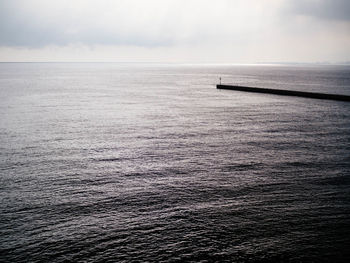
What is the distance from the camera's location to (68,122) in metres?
41.5

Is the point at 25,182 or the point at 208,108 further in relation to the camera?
the point at 208,108

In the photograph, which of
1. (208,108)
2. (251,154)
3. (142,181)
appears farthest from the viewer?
(208,108)

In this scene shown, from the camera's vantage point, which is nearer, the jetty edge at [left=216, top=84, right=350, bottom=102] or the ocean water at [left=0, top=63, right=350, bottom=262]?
the ocean water at [left=0, top=63, right=350, bottom=262]

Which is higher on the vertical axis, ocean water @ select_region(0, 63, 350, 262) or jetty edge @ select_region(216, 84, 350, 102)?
jetty edge @ select_region(216, 84, 350, 102)

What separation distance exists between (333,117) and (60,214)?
39860 mm

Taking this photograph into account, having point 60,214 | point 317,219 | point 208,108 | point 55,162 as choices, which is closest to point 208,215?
point 317,219

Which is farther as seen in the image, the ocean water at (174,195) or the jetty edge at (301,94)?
the jetty edge at (301,94)

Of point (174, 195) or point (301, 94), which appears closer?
point (174, 195)

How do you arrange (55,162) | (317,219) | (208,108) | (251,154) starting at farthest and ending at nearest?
(208,108), (251,154), (55,162), (317,219)

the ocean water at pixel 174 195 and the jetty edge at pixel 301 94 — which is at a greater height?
the jetty edge at pixel 301 94

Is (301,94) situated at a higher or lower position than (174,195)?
higher

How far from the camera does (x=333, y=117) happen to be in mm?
44906

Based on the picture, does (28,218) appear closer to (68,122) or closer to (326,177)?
(326,177)

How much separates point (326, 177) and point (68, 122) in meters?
30.9
